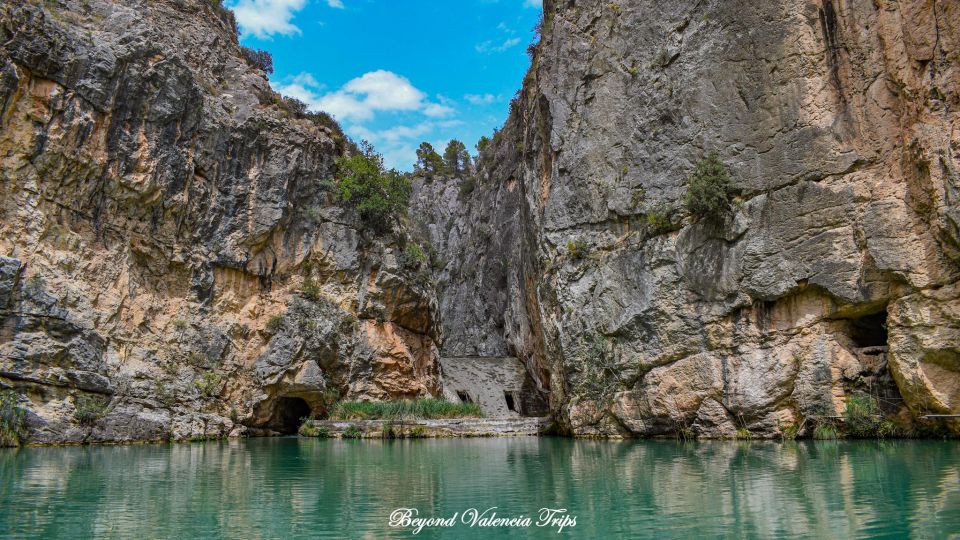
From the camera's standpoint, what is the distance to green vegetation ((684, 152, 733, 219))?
24312 mm

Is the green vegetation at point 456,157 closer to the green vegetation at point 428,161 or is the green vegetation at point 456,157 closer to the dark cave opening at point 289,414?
the green vegetation at point 428,161

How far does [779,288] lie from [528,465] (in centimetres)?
1212

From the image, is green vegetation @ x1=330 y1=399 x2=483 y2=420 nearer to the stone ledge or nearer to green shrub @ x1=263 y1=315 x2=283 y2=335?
the stone ledge

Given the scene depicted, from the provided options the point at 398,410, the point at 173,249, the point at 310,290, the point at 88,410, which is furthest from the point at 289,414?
the point at 88,410

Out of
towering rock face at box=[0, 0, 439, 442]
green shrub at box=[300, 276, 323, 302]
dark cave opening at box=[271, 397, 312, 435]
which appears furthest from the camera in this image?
green shrub at box=[300, 276, 323, 302]

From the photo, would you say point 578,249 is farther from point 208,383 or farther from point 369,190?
point 208,383

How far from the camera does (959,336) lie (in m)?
18.9

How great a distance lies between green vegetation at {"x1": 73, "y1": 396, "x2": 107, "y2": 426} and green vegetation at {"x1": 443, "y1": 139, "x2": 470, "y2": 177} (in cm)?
5145

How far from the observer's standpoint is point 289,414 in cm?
3625

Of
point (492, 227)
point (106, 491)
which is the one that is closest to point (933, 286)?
point (106, 491)

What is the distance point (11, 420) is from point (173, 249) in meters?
11.1

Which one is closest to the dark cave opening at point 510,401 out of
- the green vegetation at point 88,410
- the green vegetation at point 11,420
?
the green vegetation at point 88,410

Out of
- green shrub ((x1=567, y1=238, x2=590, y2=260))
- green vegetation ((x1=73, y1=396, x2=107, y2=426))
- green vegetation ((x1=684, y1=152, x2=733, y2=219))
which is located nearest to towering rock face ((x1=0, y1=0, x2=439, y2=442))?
green vegetation ((x1=73, y1=396, x2=107, y2=426))

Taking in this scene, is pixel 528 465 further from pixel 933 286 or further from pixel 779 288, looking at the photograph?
pixel 933 286
